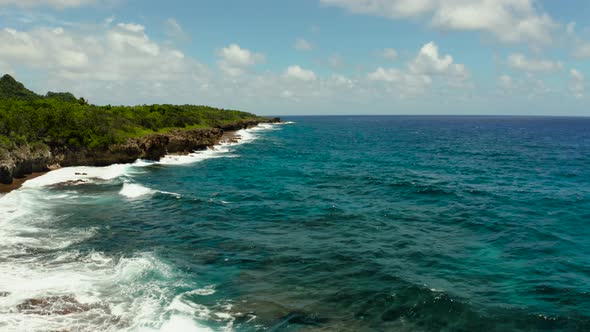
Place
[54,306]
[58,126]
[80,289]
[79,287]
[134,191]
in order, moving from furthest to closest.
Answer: [58,126], [134,191], [79,287], [80,289], [54,306]

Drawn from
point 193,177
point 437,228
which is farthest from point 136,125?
point 437,228

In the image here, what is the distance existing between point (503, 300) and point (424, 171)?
43616mm

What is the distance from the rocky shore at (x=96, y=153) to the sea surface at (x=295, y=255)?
3.02m

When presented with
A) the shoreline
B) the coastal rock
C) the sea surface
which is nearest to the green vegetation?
the shoreline

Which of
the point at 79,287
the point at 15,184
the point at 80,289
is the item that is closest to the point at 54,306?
the point at 80,289

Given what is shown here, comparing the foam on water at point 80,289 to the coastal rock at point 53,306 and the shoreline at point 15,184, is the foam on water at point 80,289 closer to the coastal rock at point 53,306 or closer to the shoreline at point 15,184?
the coastal rock at point 53,306

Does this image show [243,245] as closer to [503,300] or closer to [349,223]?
[349,223]

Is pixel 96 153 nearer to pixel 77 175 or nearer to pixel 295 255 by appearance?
pixel 77 175

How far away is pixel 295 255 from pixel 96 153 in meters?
49.2

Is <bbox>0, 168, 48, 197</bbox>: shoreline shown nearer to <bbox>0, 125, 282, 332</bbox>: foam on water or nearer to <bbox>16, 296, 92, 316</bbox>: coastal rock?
<bbox>0, 125, 282, 332</bbox>: foam on water

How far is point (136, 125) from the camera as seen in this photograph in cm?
8081

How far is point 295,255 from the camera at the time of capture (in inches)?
1102

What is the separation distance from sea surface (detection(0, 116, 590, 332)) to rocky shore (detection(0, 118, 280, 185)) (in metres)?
3.02

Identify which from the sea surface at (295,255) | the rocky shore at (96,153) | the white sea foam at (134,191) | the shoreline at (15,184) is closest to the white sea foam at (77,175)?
the sea surface at (295,255)
